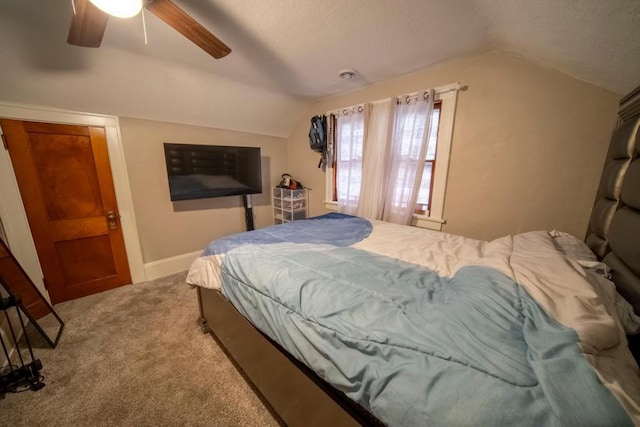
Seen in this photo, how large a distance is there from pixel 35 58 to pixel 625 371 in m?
3.52

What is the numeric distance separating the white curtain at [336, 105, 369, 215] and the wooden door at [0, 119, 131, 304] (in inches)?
103

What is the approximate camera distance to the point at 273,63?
7.04 ft

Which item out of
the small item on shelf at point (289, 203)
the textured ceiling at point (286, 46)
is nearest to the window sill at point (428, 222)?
the textured ceiling at point (286, 46)

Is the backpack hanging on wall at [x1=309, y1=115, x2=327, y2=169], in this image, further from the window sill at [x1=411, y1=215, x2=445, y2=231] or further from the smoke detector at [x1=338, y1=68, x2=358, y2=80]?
the window sill at [x1=411, y1=215, x2=445, y2=231]

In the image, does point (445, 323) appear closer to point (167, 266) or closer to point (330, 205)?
point (330, 205)

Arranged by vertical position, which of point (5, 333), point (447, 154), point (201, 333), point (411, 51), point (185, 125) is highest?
point (411, 51)

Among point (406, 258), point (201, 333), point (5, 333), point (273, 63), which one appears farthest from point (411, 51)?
point (5, 333)

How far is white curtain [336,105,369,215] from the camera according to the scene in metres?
2.79

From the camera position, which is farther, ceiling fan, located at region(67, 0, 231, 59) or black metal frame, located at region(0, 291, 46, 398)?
black metal frame, located at region(0, 291, 46, 398)

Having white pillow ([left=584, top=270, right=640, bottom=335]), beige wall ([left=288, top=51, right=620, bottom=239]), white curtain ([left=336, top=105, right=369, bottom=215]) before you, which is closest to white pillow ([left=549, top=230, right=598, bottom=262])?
white pillow ([left=584, top=270, right=640, bottom=335])

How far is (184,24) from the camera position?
1.30 metres

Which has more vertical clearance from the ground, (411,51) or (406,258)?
(411,51)

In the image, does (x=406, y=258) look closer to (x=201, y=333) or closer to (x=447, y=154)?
(x=447, y=154)

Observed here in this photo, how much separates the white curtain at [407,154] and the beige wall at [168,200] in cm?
204
